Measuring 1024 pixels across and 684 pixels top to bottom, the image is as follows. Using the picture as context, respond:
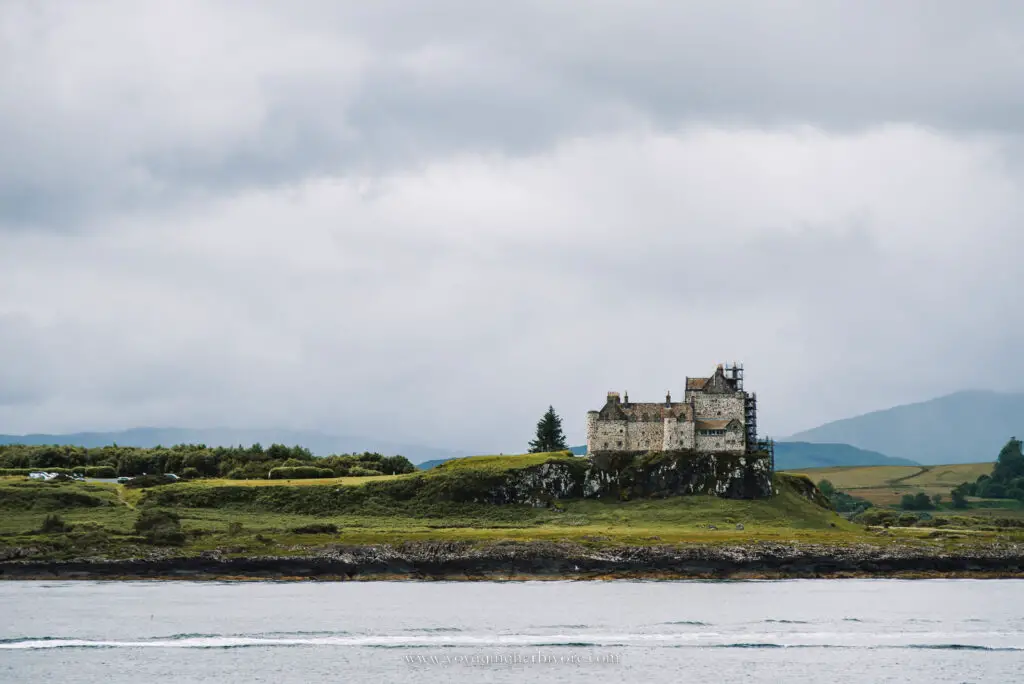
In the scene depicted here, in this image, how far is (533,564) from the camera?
10838cm

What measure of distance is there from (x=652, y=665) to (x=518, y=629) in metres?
11.7

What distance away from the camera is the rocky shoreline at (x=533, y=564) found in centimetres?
10481

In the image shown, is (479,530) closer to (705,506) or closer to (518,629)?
(705,506)

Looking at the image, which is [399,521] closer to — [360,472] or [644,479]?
[644,479]

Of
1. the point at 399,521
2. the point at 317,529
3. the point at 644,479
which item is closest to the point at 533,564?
the point at 317,529

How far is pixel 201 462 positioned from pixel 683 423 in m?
64.6

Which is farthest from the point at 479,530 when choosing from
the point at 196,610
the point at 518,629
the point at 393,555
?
the point at 518,629

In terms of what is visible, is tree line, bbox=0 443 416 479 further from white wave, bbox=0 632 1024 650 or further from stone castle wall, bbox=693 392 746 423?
white wave, bbox=0 632 1024 650

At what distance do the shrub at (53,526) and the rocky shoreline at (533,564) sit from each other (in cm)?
1059

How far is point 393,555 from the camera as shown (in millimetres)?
108875

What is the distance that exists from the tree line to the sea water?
66.3 m

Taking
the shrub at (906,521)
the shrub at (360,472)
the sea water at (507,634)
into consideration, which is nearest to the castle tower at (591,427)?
the shrub at (360,472)

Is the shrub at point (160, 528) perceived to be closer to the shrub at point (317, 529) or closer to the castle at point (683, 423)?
the shrub at point (317, 529)

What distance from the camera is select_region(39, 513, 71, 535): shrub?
4574 inches
